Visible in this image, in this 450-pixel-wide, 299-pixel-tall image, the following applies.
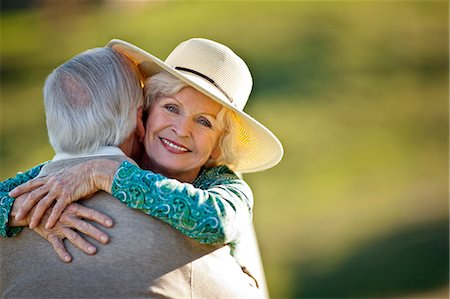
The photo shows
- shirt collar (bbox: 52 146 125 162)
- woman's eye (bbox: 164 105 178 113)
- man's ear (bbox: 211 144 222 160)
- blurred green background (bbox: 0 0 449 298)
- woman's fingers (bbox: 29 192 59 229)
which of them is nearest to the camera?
woman's fingers (bbox: 29 192 59 229)

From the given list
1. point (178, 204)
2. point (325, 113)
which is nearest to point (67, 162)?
point (178, 204)

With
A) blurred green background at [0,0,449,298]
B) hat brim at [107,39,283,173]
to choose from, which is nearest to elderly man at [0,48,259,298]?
hat brim at [107,39,283,173]

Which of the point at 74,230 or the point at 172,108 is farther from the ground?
the point at 172,108

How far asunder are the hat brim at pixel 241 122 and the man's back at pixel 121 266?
0.62 m

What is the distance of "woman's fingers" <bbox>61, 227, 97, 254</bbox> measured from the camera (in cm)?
241

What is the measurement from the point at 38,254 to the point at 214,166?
2.96ft

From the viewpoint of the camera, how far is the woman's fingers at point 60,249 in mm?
2424

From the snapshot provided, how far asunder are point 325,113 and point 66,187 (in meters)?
9.76

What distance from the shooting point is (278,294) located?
890 centimetres

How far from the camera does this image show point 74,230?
2.47 m

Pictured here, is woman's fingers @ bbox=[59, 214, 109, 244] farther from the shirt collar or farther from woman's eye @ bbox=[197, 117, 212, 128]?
woman's eye @ bbox=[197, 117, 212, 128]

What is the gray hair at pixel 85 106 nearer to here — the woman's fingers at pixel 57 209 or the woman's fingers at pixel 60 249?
the woman's fingers at pixel 57 209

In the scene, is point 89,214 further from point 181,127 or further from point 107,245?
point 181,127

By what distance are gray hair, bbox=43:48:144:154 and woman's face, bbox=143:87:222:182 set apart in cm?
26
